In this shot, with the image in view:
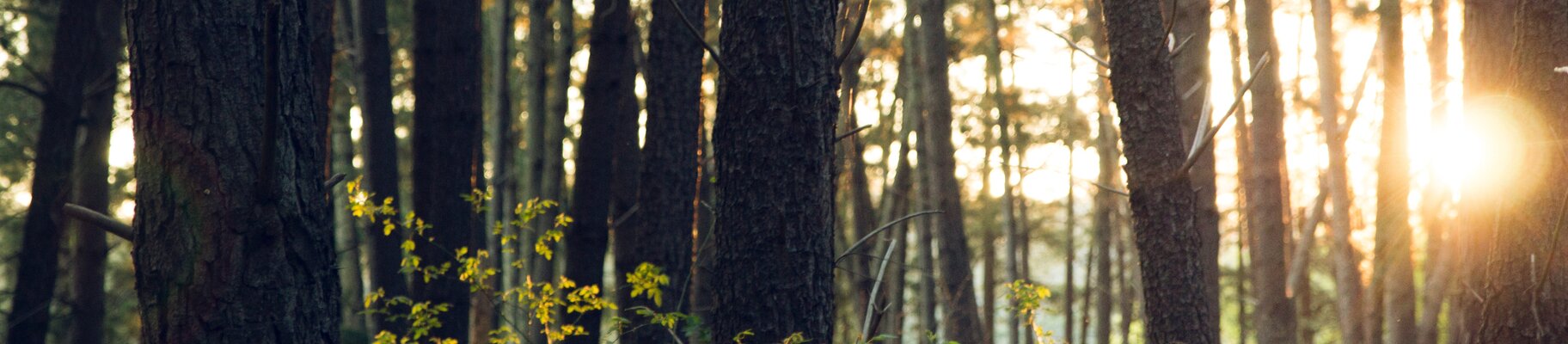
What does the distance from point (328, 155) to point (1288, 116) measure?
18.0 m

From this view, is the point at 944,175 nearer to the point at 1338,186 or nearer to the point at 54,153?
the point at 1338,186

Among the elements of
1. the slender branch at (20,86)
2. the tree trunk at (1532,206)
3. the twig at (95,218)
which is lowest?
the twig at (95,218)

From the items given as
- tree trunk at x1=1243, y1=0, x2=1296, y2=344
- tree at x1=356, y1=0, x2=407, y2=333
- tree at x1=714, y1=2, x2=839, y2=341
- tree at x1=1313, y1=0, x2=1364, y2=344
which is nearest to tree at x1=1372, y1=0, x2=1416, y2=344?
tree at x1=1313, y1=0, x2=1364, y2=344

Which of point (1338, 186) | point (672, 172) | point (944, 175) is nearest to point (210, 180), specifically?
point (672, 172)

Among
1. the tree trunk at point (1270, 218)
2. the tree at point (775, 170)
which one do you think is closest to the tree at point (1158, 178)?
the tree at point (775, 170)

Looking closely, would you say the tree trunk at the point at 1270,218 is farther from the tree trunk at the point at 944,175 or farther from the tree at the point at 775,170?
the tree at the point at 775,170

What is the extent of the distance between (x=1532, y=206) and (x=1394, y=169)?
5932mm

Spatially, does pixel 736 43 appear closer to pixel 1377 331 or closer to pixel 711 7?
pixel 1377 331

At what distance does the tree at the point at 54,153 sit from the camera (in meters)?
9.12

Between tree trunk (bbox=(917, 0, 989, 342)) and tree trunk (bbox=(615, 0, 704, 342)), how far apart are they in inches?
171

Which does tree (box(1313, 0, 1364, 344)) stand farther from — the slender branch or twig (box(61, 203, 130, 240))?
the slender branch

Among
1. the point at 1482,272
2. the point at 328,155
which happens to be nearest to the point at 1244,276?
the point at 1482,272

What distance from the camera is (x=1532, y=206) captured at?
6.16 m

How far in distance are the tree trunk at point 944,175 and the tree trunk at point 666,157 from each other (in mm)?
4341
